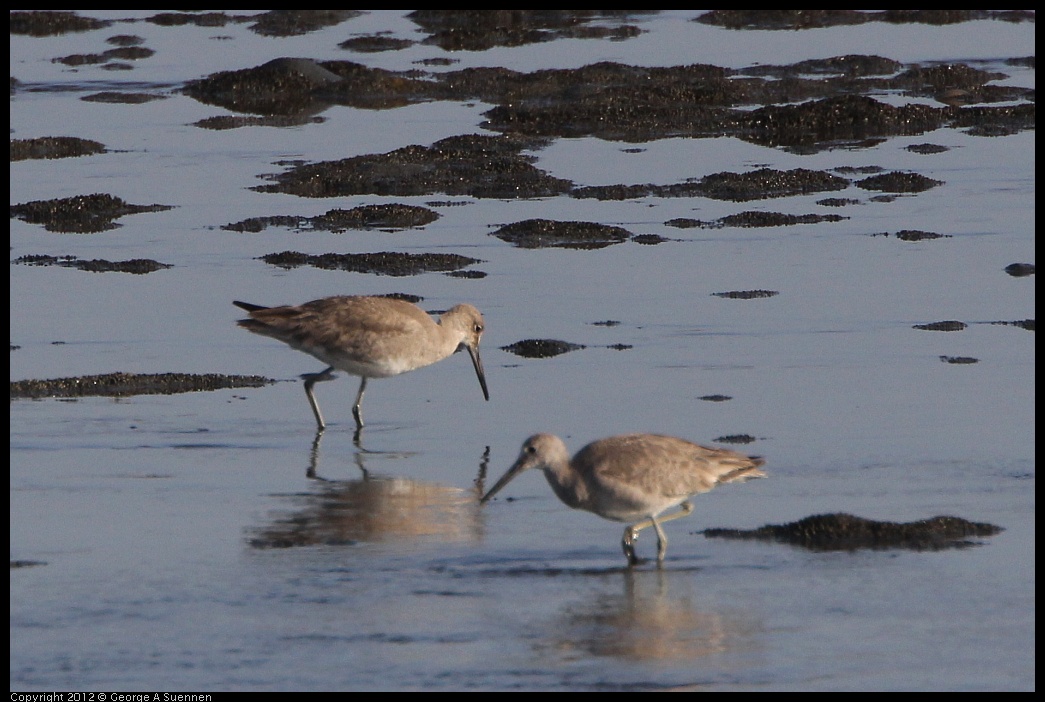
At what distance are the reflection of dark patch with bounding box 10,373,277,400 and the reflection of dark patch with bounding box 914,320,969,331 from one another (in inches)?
228

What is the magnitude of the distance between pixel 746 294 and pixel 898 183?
6.61 metres

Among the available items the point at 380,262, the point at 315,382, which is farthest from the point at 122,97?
the point at 315,382

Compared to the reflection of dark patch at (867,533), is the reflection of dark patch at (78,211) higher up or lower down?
lower down

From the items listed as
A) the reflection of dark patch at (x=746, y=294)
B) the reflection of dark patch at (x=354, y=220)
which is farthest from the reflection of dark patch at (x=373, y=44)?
the reflection of dark patch at (x=746, y=294)

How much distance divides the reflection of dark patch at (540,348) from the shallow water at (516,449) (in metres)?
0.17

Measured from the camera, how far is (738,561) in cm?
1006

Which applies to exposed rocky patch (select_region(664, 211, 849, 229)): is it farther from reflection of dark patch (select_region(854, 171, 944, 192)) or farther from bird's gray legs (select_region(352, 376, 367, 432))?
bird's gray legs (select_region(352, 376, 367, 432))

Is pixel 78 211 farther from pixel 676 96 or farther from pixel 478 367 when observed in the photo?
pixel 676 96

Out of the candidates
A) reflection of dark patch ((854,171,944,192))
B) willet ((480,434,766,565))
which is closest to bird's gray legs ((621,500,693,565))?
willet ((480,434,766,565))

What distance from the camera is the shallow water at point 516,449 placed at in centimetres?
877

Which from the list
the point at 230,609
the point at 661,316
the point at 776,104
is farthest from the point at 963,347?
the point at 776,104

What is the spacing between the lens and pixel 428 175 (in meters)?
24.5

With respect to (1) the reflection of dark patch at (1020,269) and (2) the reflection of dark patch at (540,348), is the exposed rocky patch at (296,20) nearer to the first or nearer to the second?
(1) the reflection of dark patch at (1020,269)

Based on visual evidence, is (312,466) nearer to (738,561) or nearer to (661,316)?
(738,561)
